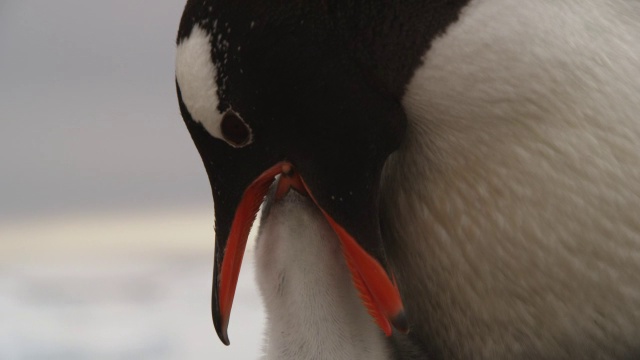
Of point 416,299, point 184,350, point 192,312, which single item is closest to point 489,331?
point 416,299

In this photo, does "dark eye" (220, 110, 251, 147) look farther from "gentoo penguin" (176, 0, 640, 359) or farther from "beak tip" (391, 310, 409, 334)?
"beak tip" (391, 310, 409, 334)

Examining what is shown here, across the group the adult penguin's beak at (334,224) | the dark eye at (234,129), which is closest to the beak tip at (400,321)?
the adult penguin's beak at (334,224)

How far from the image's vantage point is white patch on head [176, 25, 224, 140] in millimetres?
781

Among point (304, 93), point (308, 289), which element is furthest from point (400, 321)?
point (304, 93)

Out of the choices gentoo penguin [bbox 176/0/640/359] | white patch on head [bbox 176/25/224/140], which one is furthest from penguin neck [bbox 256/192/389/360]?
white patch on head [bbox 176/25/224/140]

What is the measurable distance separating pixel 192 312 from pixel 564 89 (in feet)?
3.16

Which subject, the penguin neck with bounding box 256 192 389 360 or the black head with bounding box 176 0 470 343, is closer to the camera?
the black head with bounding box 176 0 470 343

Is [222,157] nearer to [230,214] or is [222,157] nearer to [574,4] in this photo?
[230,214]

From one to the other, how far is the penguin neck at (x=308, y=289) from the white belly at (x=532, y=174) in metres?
0.07

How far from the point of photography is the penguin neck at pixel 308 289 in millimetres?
881

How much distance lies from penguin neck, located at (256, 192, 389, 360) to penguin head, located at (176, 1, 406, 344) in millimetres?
30

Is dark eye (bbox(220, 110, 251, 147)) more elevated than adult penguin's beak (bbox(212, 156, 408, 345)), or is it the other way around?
dark eye (bbox(220, 110, 251, 147))

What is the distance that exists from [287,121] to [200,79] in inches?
2.8

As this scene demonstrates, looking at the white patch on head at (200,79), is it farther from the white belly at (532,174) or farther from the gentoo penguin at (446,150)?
the white belly at (532,174)
